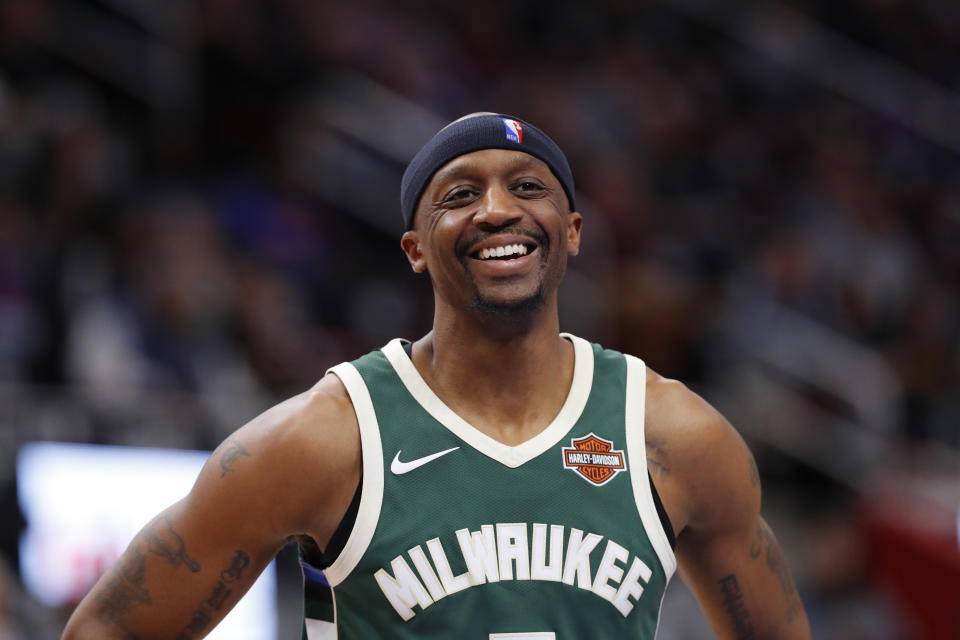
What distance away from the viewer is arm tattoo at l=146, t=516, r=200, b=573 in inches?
114

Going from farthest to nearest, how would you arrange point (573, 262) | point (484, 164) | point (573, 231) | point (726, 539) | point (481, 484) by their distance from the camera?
1. point (573, 262)
2. point (573, 231)
3. point (726, 539)
4. point (484, 164)
5. point (481, 484)

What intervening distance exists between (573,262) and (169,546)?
563cm

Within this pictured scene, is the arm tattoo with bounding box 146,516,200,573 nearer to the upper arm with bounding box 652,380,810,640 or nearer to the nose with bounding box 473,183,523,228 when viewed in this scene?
the nose with bounding box 473,183,523,228

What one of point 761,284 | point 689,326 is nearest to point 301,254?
point 689,326

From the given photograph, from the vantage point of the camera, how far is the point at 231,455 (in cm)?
289

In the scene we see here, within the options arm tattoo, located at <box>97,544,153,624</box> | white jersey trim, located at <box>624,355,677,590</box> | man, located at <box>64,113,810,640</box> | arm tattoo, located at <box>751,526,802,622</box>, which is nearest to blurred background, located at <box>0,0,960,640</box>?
arm tattoo, located at <box>97,544,153,624</box>

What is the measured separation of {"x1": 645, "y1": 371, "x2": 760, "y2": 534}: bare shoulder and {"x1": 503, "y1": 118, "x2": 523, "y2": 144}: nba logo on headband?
70 centimetres

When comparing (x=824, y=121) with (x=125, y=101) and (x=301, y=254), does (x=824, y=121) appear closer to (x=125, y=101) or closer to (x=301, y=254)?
(x=301, y=254)

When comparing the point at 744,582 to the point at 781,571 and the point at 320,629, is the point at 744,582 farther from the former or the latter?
the point at 320,629

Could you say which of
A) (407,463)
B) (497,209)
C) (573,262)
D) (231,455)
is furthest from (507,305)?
(573,262)

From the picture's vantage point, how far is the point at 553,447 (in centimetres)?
306

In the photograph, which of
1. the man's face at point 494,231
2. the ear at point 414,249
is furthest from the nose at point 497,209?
the ear at point 414,249

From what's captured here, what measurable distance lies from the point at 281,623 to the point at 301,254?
113 inches

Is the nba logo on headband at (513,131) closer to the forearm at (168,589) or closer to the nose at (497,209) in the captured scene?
the nose at (497,209)
